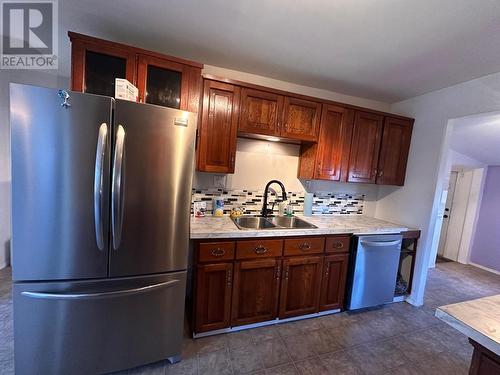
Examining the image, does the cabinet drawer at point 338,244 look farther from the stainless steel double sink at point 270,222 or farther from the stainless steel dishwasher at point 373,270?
the stainless steel double sink at point 270,222

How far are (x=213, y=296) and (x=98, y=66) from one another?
1.98 m

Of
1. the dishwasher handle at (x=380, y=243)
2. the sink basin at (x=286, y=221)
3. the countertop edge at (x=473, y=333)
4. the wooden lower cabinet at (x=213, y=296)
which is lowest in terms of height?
the wooden lower cabinet at (x=213, y=296)

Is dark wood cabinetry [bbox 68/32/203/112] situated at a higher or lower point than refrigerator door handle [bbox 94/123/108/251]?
higher

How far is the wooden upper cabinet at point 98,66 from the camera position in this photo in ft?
5.09

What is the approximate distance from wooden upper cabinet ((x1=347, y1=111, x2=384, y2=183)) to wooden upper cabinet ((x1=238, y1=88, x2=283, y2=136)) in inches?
38.8

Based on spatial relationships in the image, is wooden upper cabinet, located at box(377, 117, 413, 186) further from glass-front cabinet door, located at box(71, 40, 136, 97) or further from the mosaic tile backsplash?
glass-front cabinet door, located at box(71, 40, 136, 97)

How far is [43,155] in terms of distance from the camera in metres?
1.20

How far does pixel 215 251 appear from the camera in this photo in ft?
5.68

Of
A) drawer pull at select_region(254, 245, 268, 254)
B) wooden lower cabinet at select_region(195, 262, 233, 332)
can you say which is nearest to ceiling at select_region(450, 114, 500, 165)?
drawer pull at select_region(254, 245, 268, 254)

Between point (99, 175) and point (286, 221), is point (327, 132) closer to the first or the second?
point (286, 221)

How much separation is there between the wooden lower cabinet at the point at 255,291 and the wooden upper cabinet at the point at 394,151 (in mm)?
1797

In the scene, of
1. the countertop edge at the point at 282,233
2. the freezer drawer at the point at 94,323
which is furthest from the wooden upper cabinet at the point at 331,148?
the freezer drawer at the point at 94,323

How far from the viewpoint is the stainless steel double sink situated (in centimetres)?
232

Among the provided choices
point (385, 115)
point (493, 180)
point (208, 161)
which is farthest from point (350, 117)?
point (493, 180)
